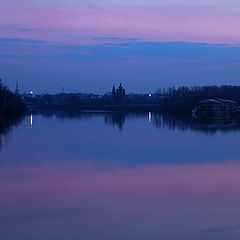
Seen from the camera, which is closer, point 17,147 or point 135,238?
point 135,238

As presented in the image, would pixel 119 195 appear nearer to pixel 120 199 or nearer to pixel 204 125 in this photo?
pixel 120 199

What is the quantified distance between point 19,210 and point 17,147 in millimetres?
8497

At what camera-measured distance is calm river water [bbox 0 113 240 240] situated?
558 cm

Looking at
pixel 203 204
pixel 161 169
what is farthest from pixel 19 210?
pixel 161 169

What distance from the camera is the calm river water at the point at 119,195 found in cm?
558

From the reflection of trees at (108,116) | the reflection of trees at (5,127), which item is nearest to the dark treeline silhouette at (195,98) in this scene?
the reflection of trees at (108,116)

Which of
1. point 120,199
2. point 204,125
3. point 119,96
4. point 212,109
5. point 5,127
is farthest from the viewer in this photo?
point 119,96

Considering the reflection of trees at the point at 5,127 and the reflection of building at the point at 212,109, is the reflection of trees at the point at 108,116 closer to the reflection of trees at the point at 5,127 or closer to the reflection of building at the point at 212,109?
the reflection of building at the point at 212,109

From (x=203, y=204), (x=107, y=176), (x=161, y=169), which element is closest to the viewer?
(x=203, y=204)

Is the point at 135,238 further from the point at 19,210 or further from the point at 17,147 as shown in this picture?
the point at 17,147

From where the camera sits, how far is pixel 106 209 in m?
6.62

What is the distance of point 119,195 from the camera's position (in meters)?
7.50

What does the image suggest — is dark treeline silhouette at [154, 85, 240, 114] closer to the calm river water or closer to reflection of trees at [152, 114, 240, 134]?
reflection of trees at [152, 114, 240, 134]

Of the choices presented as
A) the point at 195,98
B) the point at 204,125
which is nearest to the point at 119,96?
the point at 195,98
